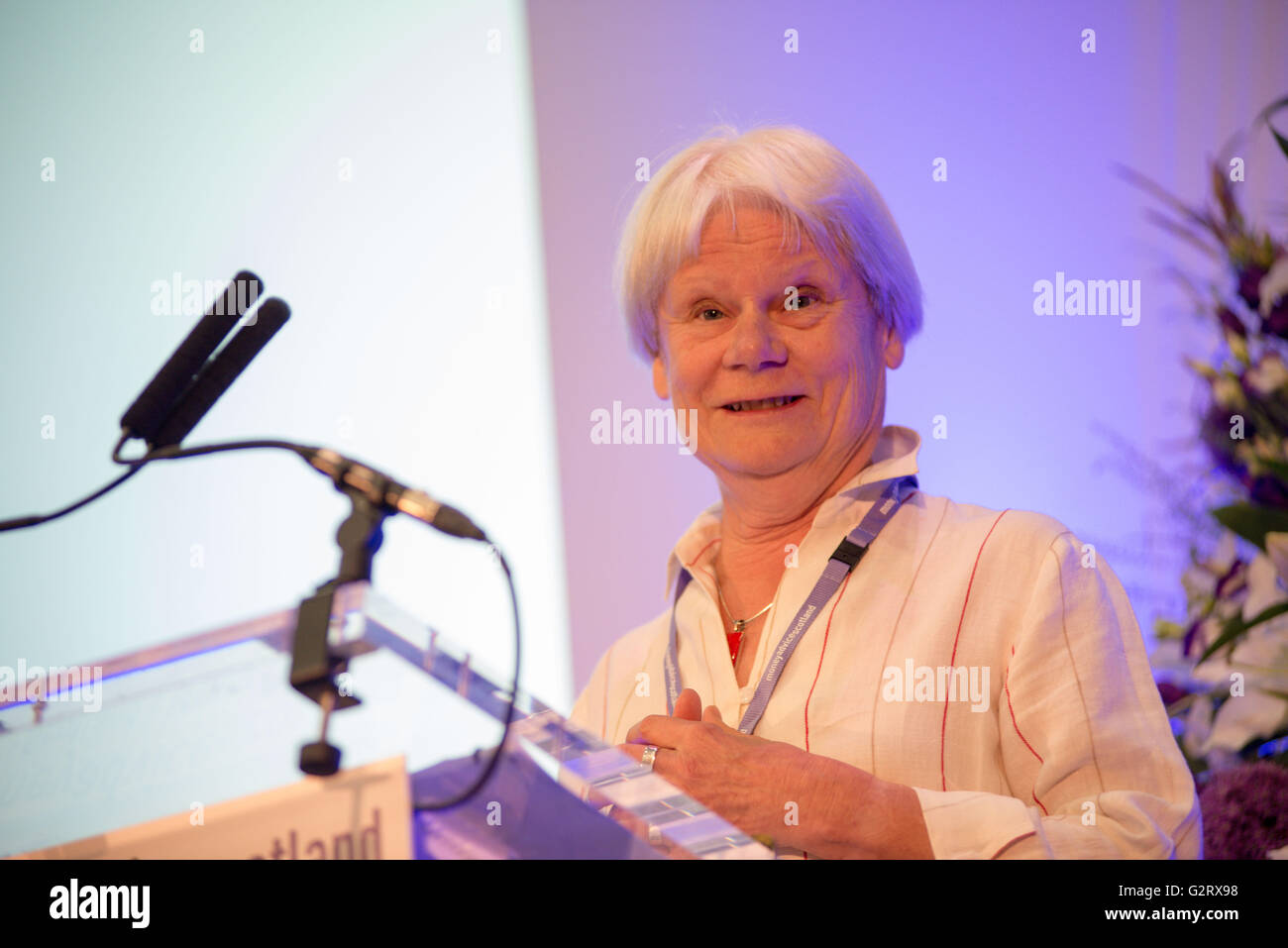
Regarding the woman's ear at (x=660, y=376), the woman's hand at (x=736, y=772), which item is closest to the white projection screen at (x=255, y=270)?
the woman's ear at (x=660, y=376)

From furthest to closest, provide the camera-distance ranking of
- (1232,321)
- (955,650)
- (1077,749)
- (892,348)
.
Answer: (1232,321)
(892,348)
(955,650)
(1077,749)

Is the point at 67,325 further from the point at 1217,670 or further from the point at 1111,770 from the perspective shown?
the point at 1217,670

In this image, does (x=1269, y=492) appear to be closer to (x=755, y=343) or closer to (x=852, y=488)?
(x=852, y=488)

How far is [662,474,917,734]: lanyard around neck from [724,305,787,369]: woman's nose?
288 mm

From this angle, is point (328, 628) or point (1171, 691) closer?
point (328, 628)

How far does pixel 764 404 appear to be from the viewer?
66.2 inches

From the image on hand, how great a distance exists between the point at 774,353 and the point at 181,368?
3.05 feet

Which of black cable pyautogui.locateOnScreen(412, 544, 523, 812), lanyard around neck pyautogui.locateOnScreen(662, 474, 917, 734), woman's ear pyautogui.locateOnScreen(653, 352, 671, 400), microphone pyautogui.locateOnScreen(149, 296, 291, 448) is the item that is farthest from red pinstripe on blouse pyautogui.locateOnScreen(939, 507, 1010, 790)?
microphone pyautogui.locateOnScreen(149, 296, 291, 448)

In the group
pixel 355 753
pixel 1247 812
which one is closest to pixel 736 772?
pixel 355 753

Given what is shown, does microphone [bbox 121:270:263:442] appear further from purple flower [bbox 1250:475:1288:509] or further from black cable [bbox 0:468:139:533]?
purple flower [bbox 1250:475:1288:509]

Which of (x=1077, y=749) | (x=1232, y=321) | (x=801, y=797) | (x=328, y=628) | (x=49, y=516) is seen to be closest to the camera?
(x=328, y=628)

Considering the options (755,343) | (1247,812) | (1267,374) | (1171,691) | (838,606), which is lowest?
(1247,812)

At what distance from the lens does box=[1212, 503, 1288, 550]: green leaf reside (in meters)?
1.74

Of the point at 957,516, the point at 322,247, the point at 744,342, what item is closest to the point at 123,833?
the point at 744,342
